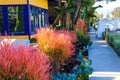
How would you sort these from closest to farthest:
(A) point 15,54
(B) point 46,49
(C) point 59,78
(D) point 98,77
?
(A) point 15,54, (C) point 59,78, (B) point 46,49, (D) point 98,77

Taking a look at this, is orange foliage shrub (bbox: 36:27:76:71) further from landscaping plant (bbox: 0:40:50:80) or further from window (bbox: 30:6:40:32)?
window (bbox: 30:6:40:32)

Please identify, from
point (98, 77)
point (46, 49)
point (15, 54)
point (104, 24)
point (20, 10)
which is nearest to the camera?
point (15, 54)

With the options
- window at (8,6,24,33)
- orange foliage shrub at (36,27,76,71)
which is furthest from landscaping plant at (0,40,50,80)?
window at (8,6,24,33)

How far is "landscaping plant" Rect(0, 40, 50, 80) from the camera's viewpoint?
18.0 ft

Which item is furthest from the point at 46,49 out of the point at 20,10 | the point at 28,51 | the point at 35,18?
the point at 35,18

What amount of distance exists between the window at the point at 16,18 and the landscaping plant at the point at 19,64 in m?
17.7

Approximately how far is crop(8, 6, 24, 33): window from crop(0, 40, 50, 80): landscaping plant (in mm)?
17681

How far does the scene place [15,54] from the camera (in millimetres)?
5625

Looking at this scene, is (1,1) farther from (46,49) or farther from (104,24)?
(104,24)

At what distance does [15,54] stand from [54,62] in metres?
5.31

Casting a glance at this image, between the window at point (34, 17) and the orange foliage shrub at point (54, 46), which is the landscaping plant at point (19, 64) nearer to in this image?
the orange foliage shrub at point (54, 46)

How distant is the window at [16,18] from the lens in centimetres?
2344

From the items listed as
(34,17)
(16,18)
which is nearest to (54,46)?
(16,18)

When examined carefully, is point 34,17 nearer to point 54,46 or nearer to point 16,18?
point 16,18
